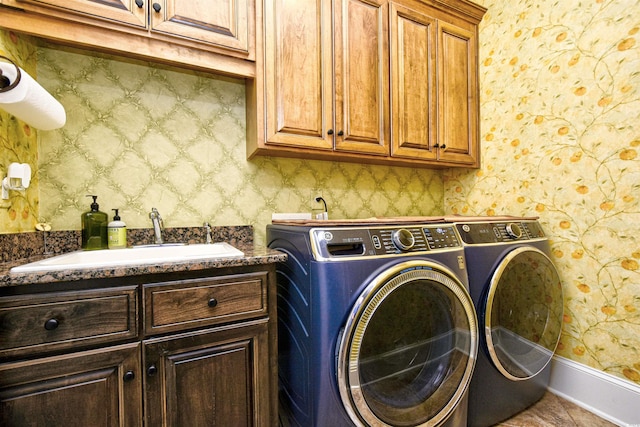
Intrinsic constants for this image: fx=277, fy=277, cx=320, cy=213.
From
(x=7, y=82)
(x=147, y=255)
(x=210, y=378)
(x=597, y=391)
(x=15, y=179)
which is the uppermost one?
(x=7, y=82)

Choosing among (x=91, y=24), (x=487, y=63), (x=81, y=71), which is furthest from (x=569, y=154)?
(x=81, y=71)

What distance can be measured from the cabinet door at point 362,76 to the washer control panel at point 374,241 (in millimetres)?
637

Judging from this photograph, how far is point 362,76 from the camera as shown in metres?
1.59

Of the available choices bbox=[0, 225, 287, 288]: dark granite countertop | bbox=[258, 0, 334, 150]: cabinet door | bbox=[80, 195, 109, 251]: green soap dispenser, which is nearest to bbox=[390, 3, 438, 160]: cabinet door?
bbox=[258, 0, 334, 150]: cabinet door

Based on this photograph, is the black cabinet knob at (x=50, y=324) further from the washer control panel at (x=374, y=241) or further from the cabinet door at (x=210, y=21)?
the cabinet door at (x=210, y=21)

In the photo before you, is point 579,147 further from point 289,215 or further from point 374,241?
point 289,215

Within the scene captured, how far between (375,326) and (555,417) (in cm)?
125

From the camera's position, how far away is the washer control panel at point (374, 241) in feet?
3.35

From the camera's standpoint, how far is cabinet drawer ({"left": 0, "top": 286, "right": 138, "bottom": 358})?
2.49 ft

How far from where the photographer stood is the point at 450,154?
6.22 ft

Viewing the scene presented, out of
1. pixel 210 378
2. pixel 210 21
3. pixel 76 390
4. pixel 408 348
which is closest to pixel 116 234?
pixel 76 390

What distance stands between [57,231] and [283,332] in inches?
44.2

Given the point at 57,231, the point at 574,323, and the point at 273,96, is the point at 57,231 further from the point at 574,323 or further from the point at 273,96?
the point at 574,323

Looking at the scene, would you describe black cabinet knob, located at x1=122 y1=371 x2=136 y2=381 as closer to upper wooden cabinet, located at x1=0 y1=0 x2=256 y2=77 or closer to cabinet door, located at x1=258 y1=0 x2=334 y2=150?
cabinet door, located at x1=258 y1=0 x2=334 y2=150
